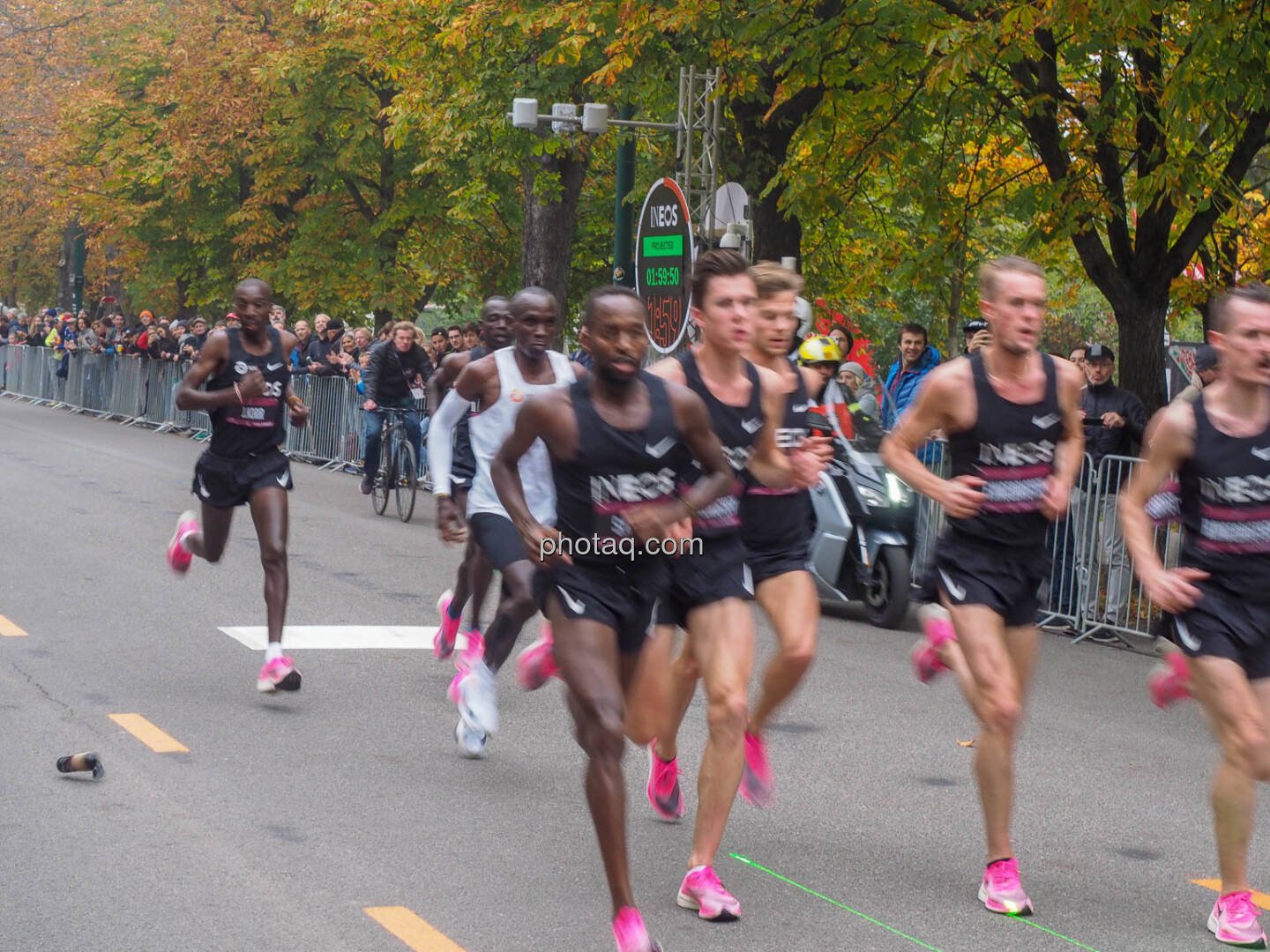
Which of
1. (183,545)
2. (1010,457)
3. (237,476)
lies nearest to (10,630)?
(183,545)

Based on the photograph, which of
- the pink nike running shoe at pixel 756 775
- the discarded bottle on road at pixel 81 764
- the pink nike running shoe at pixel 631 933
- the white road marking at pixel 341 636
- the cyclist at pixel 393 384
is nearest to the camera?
the pink nike running shoe at pixel 631 933

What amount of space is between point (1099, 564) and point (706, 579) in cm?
→ 685

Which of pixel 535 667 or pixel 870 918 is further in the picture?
pixel 535 667

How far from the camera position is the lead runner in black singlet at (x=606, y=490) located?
4.94 meters

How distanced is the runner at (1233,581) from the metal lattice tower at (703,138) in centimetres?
1270

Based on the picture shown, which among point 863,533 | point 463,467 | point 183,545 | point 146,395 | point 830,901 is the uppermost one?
point 463,467

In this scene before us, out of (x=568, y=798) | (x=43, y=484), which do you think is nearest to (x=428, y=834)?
(x=568, y=798)

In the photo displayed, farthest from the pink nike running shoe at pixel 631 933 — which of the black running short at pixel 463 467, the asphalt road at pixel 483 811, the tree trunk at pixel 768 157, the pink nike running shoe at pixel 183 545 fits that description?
the tree trunk at pixel 768 157

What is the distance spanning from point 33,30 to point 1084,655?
39765mm

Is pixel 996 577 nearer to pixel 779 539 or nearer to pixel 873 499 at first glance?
pixel 779 539

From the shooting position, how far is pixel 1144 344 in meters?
14.7

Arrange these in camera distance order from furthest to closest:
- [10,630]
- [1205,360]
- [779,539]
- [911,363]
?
[911,363], [1205,360], [10,630], [779,539]

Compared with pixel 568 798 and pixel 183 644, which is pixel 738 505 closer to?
pixel 568 798

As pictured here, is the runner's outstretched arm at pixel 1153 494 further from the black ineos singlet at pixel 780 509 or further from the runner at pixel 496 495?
the runner at pixel 496 495
